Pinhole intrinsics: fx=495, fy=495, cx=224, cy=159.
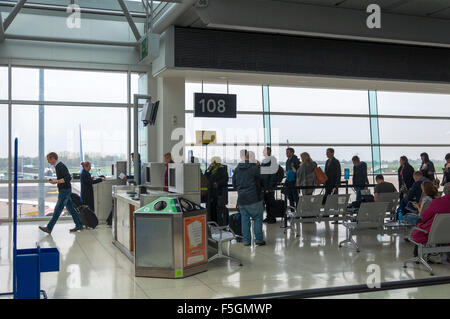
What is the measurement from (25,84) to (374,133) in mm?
9532

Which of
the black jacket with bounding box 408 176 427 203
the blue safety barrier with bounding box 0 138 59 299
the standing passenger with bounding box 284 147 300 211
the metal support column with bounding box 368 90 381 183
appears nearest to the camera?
the blue safety barrier with bounding box 0 138 59 299

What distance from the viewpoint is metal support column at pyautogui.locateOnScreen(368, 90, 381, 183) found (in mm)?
14461

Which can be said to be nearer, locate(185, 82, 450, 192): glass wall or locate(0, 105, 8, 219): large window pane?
locate(0, 105, 8, 219): large window pane

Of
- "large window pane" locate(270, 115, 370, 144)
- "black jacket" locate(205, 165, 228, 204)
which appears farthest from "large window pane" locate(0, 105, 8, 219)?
"large window pane" locate(270, 115, 370, 144)

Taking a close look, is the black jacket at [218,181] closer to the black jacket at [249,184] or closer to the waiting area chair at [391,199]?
the black jacket at [249,184]

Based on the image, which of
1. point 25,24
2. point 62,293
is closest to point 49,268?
point 62,293

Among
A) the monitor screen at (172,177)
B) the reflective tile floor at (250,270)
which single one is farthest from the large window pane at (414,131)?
the monitor screen at (172,177)

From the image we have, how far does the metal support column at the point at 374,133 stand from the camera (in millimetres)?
14461

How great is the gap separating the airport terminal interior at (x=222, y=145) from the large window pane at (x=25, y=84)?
3 centimetres

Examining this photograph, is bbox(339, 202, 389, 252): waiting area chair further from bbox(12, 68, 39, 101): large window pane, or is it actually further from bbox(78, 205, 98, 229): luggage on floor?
bbox(12, 68, 39, 101): large window pane

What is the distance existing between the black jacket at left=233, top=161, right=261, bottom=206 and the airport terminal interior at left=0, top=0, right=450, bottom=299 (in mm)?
24

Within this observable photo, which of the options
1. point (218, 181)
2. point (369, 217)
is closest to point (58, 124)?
point (218, 181)

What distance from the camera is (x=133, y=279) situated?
576cm

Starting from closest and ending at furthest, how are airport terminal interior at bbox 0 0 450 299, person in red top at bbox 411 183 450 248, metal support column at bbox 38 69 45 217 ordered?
airport terminal interior at bbox 0 0 450 299
person in red top at bbox 411 183 450 248
metal support column at bbox 38 69 45 217
